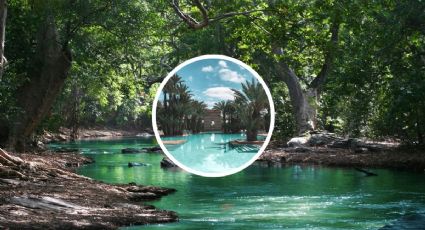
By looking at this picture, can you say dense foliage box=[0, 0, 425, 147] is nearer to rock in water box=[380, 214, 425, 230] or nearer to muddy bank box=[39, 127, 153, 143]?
rock in water box=[380, 214, 425, 230]

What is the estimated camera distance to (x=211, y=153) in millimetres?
5305

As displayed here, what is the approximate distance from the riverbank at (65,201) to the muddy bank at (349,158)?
309 inches

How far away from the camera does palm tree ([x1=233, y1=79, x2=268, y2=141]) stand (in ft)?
18.0

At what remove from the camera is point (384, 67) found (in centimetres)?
1988

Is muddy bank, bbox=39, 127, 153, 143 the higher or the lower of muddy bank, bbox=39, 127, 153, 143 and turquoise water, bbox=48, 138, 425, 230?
the higher

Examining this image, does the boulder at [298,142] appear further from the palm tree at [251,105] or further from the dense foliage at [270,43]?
the palm tree at [251,105]

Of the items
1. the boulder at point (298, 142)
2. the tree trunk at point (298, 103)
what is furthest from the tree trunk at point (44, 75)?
the tree trunk at point (298, 103)

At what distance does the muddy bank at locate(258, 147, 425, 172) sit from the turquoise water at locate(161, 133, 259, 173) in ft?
46.9

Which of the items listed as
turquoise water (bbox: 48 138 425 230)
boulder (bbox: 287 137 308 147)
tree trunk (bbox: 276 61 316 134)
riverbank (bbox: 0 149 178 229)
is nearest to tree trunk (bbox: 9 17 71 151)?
turquoise water (bbox: 48 138 425 230)

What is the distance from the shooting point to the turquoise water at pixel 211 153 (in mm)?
5227

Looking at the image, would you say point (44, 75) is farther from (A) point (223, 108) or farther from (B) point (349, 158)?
(A) point (223, 108)

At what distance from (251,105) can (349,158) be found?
1609 centimetres

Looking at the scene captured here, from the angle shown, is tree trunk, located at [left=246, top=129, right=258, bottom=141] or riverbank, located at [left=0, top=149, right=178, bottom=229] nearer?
tree trunk, located at [left=246, top=129, right=258, bottom=141]

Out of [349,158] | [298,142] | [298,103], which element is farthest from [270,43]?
[298,103]
